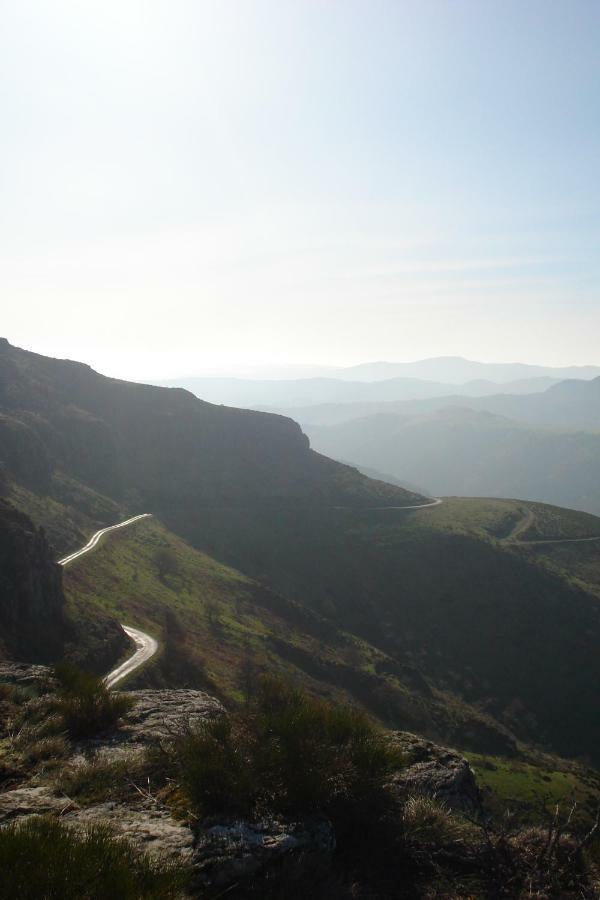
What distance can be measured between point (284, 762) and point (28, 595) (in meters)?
32.7

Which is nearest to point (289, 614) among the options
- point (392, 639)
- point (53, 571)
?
point (392, 639)

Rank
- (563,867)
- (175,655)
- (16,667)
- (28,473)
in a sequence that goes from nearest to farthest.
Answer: (563,867) → (16,667) → (175,655) → (28,473)

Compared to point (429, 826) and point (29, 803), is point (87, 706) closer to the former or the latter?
point (29, 803)

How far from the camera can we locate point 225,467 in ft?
363

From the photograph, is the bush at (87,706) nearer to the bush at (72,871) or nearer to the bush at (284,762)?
the bush at (284,762)

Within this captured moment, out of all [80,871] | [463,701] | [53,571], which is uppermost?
[80,871]

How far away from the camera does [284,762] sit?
7066mm

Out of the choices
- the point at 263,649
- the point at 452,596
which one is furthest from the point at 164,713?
the point at 452,596

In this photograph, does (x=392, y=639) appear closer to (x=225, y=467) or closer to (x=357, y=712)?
(x=225, y=467)

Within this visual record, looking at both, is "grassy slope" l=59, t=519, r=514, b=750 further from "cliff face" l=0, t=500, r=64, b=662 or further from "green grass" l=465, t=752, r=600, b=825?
"green grass" l=465, t=752, r=600, b=825

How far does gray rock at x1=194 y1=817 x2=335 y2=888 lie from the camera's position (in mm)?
5547

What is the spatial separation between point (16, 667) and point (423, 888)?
12.7 metres

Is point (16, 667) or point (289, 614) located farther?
point (289, 614)

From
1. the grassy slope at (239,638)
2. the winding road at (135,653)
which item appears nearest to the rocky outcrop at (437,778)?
the winding road at (135,653)
